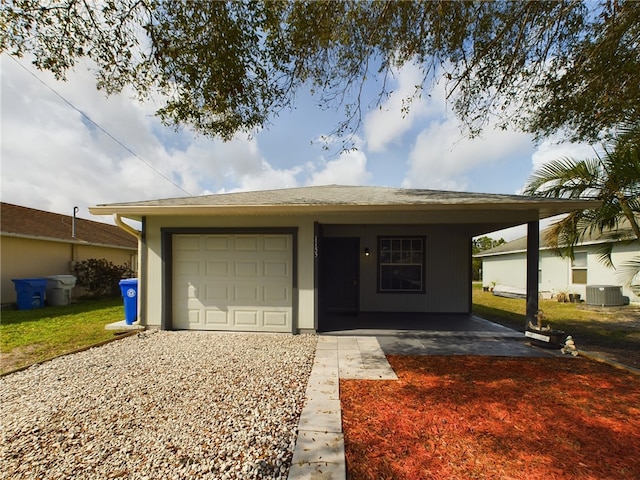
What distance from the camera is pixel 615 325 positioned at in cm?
802

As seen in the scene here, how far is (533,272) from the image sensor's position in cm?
580

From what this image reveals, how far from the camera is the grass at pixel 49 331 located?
4.93 m

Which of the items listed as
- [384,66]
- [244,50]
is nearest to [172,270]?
[244,50]

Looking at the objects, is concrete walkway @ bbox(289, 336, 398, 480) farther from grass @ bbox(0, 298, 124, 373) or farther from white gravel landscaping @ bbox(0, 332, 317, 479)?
grass @ bbox(0, 298, 124, 373)

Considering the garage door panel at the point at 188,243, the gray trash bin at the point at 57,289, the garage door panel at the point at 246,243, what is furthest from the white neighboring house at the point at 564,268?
the gray trash bin at the point at 57,289

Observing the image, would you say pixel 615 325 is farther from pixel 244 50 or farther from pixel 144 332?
pixel 144 332

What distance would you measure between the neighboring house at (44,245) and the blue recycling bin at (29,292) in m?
0.63

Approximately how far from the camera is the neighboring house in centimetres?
972

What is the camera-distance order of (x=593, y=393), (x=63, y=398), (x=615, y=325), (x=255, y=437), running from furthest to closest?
(x=615, y=325), (x=593, y=393), (x=63, y=398), (x=255, y=437)

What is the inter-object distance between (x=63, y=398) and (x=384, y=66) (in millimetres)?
6418

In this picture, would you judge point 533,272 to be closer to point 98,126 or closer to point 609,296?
point 609,296

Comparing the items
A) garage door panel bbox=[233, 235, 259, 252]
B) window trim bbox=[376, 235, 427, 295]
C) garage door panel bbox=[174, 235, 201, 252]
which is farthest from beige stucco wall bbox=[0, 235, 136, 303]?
window trim bbox=[376, 235, 427, 295]

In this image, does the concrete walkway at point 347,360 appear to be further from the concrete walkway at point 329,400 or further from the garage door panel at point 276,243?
the garage door panel at point 276,243

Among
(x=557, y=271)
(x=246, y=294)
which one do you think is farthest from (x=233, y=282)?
(x=557, y=271)
